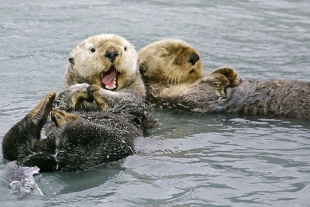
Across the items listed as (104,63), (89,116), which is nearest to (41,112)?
(89,116)

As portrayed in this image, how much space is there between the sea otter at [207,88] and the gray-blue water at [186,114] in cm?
13

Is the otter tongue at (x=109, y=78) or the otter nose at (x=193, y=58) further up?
the otter nose at (x=193, y=58)

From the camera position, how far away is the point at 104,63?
5969mm

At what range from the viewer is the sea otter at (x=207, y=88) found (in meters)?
6.40

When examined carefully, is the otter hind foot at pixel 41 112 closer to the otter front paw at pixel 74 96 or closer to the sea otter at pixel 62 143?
the sea otter at pixel 62 143

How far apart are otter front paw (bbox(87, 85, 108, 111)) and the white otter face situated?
399 millimetres

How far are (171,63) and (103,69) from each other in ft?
3.34

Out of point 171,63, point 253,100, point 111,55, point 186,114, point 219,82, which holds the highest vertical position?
point 111,55

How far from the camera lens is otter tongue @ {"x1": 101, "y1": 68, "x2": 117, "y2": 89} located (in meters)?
6.16

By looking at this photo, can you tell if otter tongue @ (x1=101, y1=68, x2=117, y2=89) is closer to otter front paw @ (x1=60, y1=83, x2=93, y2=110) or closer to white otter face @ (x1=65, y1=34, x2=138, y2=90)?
white otter face @ (x1=65, y1=34, x2=138, y2=90)

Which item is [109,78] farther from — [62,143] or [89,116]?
[62,143]

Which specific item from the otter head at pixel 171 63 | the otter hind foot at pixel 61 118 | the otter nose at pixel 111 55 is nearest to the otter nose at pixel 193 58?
the otter head at pixel 171 63

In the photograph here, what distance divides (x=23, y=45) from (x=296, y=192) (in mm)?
5415

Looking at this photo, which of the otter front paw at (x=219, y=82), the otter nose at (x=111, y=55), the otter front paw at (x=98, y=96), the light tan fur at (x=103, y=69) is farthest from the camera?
the otter front paw at (x=219, y=82)
